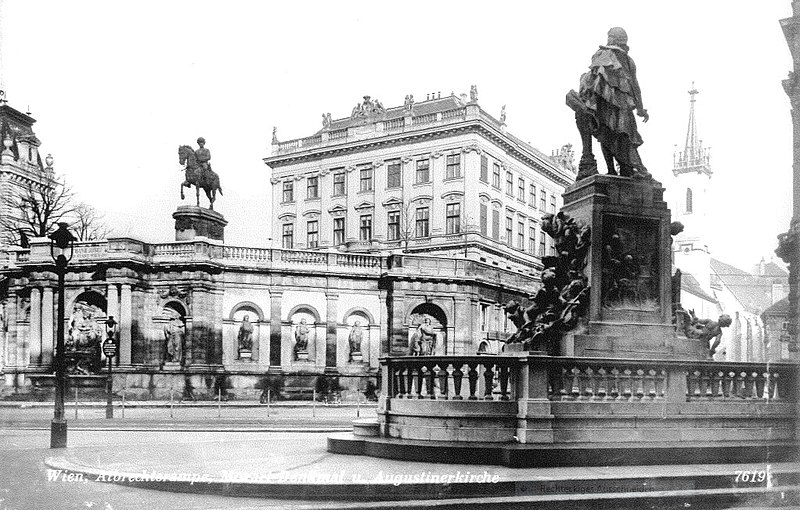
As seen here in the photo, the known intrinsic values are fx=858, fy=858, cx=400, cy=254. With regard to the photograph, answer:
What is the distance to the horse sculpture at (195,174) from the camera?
4678 cm

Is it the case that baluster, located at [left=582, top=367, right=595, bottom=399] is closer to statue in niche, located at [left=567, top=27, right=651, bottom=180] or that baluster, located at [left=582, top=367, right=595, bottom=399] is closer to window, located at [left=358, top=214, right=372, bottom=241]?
statue in niche, located at [left=567, top=27, right=651, bottom=180]

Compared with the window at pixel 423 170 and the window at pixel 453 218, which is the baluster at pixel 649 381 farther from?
the window at pixel 423 170

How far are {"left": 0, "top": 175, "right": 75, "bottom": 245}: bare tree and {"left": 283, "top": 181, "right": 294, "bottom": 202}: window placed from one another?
19.9m

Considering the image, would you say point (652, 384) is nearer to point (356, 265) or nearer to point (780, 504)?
point (780, 504)

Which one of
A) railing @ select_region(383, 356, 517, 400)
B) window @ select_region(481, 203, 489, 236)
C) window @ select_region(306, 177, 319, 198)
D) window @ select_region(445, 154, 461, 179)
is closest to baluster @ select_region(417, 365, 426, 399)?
railing @ select_region(383, 356, 517, 400)

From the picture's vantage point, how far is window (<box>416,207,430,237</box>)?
227ft

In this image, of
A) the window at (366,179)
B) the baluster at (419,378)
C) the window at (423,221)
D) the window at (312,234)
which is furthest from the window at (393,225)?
the baluster at (419,378)

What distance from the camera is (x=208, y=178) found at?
155 ft

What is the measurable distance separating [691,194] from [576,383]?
395 feet

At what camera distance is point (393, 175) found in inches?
2795

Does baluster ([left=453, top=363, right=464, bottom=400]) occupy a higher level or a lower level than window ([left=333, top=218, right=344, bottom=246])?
lower

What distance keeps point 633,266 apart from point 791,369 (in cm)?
268

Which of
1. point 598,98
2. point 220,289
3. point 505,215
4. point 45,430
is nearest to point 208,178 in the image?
point 220,289

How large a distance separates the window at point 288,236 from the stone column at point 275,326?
3110cm
